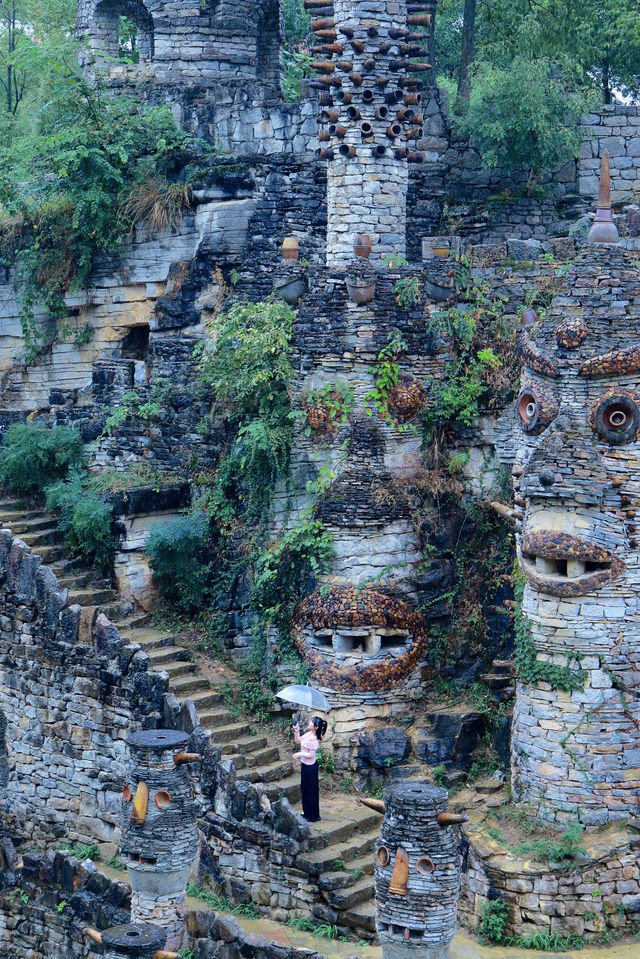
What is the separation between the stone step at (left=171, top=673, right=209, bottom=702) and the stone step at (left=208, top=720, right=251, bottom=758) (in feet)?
1.69

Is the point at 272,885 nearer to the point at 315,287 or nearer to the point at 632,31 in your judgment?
the point at 315,287

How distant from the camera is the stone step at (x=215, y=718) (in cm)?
1725

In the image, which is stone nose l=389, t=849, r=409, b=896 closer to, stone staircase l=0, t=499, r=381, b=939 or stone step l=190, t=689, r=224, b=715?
stone staircase l=0, t=499, r=381, b=939

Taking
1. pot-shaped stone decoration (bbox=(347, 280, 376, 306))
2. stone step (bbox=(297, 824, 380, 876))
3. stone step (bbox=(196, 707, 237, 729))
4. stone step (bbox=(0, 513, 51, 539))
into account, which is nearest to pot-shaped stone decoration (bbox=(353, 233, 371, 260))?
pot-shaped stone decoration (bbox=(347, 280, 376, 306))

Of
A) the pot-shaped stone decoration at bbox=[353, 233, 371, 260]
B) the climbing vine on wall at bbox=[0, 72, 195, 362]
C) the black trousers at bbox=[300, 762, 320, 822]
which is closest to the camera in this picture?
the black trousers at bbox=[300, 762, 320, 822]

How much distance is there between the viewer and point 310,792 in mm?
15891

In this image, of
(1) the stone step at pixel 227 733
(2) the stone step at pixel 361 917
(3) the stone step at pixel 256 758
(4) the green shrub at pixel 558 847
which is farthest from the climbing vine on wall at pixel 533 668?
(1) the stone step at pixel 227 733

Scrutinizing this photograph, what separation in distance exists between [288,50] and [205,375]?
24.7 feet

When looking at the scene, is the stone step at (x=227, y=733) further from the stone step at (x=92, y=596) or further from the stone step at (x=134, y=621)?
the stone step at (x=92, y=596)

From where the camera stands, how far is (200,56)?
23.0m

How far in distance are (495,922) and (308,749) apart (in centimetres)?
277

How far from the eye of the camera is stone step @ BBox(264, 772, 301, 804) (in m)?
16.4

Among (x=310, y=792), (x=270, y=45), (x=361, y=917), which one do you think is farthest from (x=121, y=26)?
(x=361, y=917)

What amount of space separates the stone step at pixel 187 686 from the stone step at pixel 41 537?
2941 mm
